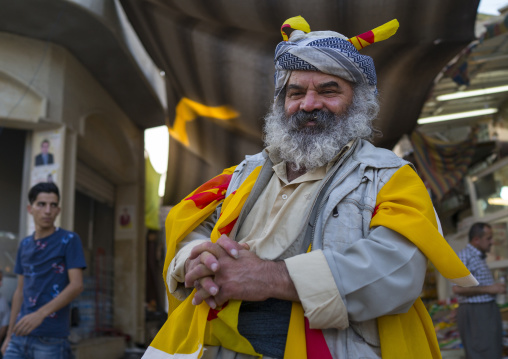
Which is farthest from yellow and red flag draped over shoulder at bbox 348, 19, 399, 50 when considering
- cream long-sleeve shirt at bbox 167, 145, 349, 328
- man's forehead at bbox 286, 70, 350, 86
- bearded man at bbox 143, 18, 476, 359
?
cream long-sleeve shirt at bbox 167, 145, 349, 328

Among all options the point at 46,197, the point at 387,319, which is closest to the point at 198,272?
the point at 387,319

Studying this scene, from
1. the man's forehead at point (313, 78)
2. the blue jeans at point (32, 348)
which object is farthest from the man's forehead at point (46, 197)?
the man's forehead at point (313, 78)

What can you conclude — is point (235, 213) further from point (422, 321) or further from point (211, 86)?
point (211, 86)

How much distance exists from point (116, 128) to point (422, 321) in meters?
8.41

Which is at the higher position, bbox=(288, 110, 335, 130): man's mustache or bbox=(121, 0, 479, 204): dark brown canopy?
bbox=(121, 0, 479, 204): dark brown canopy

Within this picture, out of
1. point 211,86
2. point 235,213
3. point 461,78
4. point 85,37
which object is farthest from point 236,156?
point 235,213

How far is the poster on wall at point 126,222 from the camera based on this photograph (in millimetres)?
9805

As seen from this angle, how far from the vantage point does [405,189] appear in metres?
1.45

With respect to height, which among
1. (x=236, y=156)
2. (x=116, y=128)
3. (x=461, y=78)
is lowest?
(x=236, y=156)

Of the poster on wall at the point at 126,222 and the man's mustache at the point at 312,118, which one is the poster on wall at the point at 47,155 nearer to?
the poster on wall at the point at 126,222

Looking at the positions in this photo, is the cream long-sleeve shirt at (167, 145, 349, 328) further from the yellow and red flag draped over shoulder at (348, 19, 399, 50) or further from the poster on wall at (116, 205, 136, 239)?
the poster on wall at (116, 205, 136, 239)

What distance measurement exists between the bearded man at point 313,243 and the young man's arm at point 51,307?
82.7 inches

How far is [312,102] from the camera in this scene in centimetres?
171

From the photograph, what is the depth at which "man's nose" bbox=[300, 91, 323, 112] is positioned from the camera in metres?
1.71
